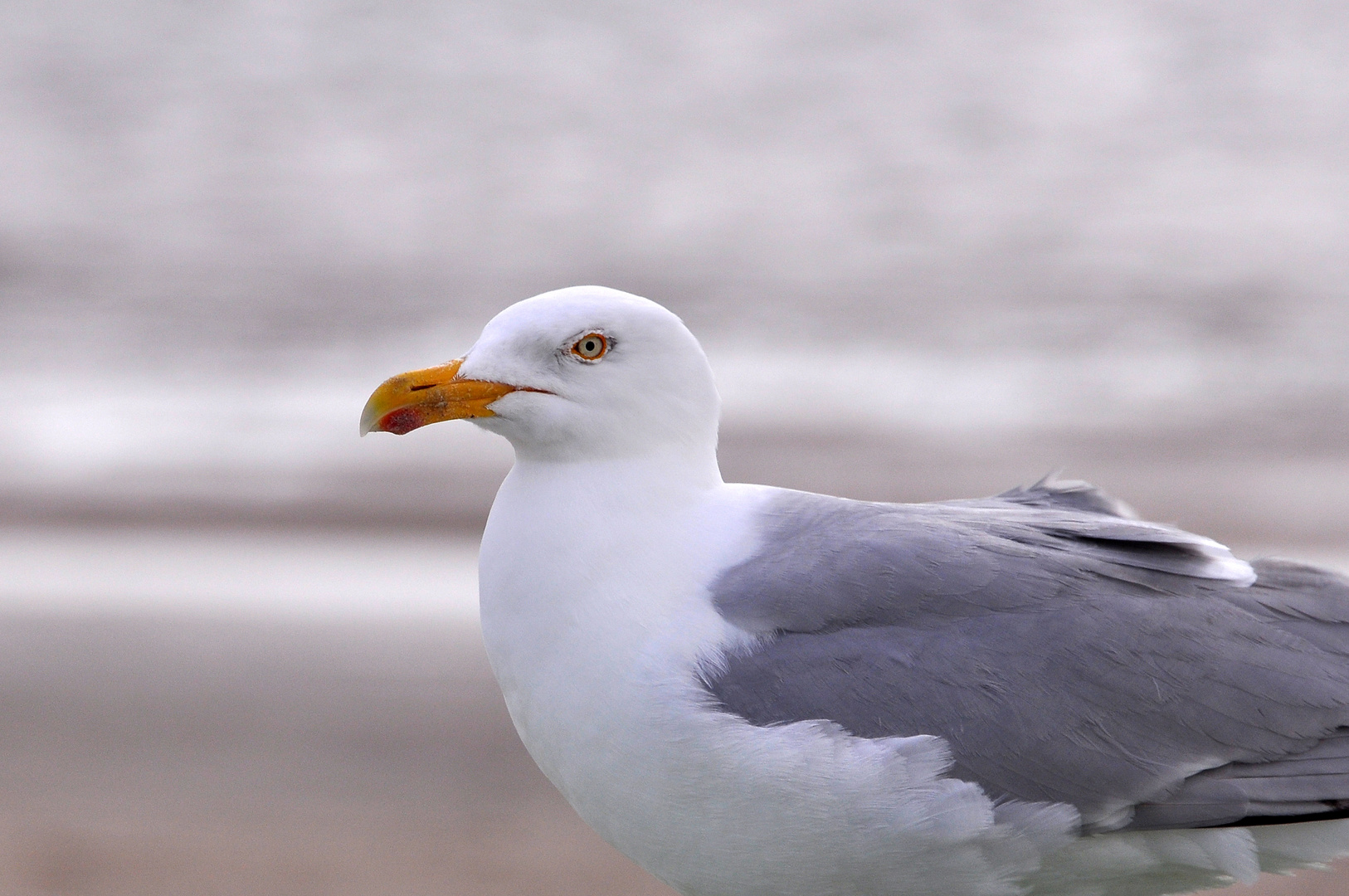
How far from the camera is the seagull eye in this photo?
2.13m

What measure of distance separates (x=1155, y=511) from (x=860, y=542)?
3.40 m

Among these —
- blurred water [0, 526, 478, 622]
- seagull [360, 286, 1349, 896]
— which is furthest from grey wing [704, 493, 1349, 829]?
blurred water [0, 526, 478, 622]

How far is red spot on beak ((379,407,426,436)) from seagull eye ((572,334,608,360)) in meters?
0.25

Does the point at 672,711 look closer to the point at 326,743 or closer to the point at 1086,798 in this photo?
the point at 1086,798

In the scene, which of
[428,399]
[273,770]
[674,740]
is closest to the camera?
[674,740]

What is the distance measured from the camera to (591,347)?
2139mm

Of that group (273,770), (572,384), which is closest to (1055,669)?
(572,384)

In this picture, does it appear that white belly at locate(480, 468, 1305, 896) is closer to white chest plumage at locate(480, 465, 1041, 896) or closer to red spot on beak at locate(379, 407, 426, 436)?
white chest plumage at locate(480, 465, 1041, 896)

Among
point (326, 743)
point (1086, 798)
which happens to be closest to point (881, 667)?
point (1086, 798)

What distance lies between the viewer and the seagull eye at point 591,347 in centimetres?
213

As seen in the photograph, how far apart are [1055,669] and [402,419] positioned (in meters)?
1.01

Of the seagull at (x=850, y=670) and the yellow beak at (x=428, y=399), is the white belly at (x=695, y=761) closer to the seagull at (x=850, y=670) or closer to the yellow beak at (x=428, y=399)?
the seagull at (x=850, y=670)

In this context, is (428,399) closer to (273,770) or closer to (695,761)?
(695,761)

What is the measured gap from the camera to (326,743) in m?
3.86
